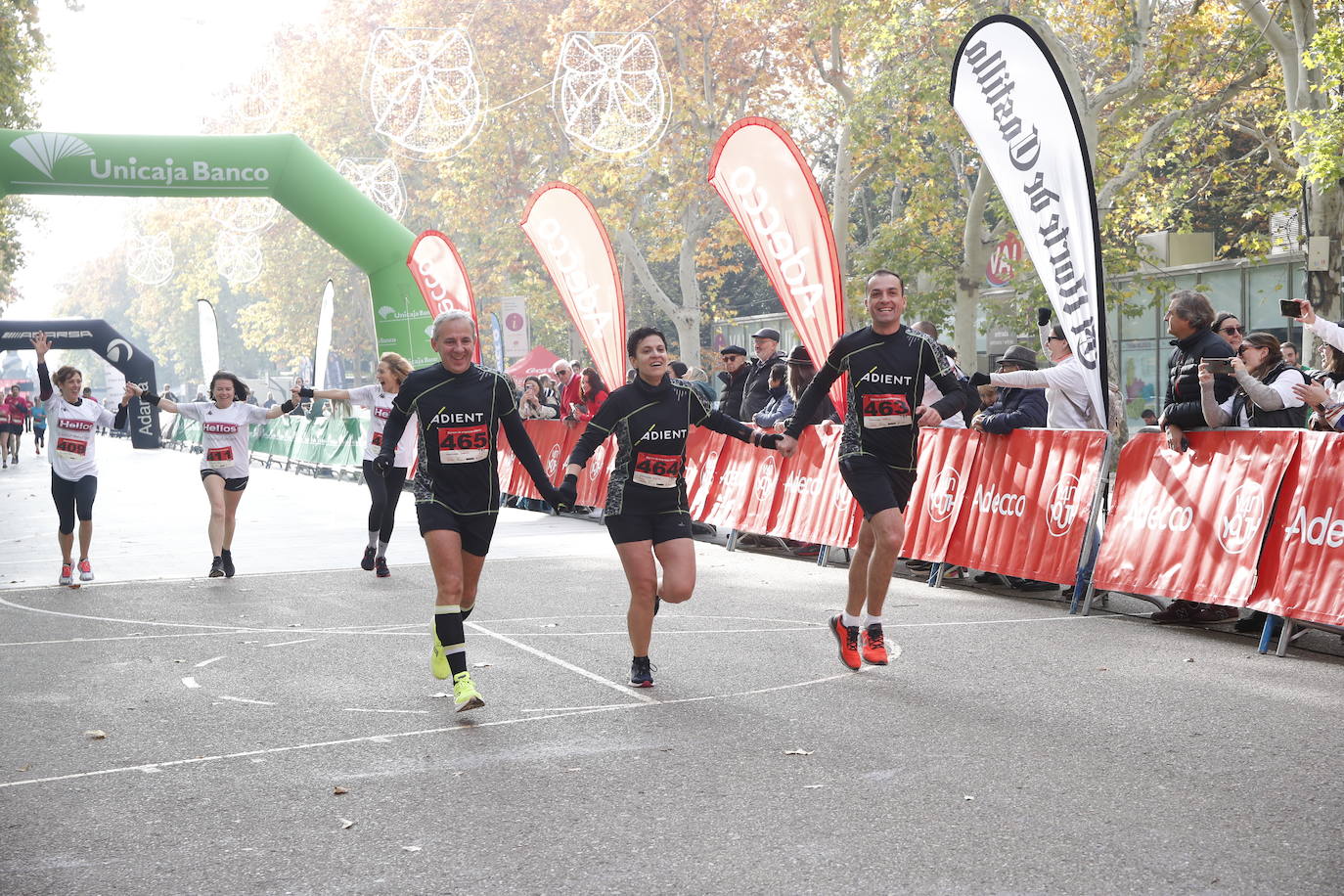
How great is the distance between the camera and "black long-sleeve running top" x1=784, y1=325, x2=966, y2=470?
7605 mm

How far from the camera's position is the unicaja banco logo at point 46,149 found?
2098 cm

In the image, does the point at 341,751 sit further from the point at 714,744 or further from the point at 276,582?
the point at 276,582

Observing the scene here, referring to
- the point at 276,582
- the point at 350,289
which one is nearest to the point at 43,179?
the point at 276,582

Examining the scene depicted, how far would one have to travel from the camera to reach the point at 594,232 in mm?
19203

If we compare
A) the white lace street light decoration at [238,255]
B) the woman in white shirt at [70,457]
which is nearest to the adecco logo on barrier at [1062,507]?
the woman in white shirt at [70,457]

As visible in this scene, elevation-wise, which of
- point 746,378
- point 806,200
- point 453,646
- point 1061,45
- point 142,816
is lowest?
point 142,816

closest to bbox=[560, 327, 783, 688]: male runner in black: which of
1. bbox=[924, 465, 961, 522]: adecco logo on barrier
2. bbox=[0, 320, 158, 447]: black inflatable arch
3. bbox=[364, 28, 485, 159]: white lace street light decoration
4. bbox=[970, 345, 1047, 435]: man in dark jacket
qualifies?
bbox=[970, 345, 1047, 435]: man in dark jacket

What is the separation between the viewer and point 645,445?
722 cm

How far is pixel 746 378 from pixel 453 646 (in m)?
8.24

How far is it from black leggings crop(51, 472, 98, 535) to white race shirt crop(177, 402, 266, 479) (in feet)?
3.09

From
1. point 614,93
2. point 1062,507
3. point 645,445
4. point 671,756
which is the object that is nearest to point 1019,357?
point 1062,507

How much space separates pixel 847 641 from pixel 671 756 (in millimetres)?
2133

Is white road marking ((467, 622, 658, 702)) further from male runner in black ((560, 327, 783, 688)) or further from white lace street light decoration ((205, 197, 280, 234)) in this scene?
white lace street light decoration ((205, 197, 280, 234))

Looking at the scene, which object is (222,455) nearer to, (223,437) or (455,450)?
(223,437)
